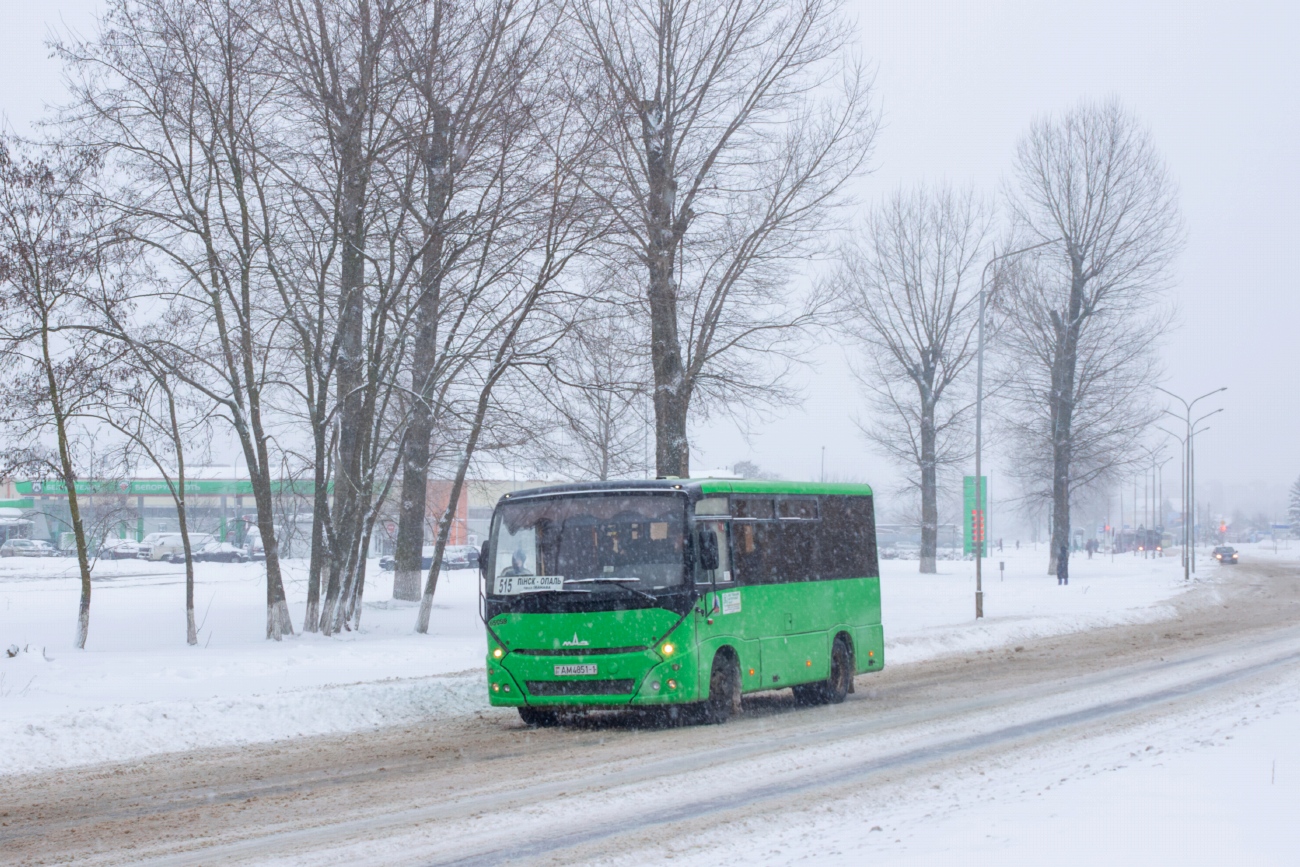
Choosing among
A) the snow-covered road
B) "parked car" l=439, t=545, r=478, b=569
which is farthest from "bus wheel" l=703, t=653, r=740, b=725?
"parked car" l=439, t=545, r=478, b=569

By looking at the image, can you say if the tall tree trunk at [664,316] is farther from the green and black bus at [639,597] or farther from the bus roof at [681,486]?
the green and black bus at [639,597]

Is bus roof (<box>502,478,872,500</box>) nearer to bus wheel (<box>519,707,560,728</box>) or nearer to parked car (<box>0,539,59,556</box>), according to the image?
bus wheel (<box>519,707,560,728</box>)

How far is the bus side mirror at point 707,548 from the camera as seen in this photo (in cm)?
1339

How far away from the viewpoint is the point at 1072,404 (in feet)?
184

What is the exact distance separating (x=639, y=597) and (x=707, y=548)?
2.95 feet

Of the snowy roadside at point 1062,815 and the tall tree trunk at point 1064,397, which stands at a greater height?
the tall tree trunk at point 1064,397

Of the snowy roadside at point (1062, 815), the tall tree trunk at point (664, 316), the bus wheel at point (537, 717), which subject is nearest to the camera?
the snowy roadside at point (1062, 815)

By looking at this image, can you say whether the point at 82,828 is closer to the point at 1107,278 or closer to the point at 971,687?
the point at 971,687

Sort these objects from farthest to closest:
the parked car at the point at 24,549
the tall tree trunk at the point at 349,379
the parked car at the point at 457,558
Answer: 1. the parked car at the point at 24,549
2. the parked car at the point at 457,558
3. the tall tree trunk at the point at 349,379

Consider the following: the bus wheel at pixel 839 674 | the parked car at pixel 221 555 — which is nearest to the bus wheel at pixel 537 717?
the bus wheel at pixel 839 674

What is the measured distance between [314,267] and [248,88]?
122 inches

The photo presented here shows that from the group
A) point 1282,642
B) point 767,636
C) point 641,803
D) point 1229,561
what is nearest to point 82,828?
point 641,803

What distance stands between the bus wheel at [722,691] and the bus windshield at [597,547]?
4.17 feet

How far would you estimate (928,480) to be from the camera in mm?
56219
